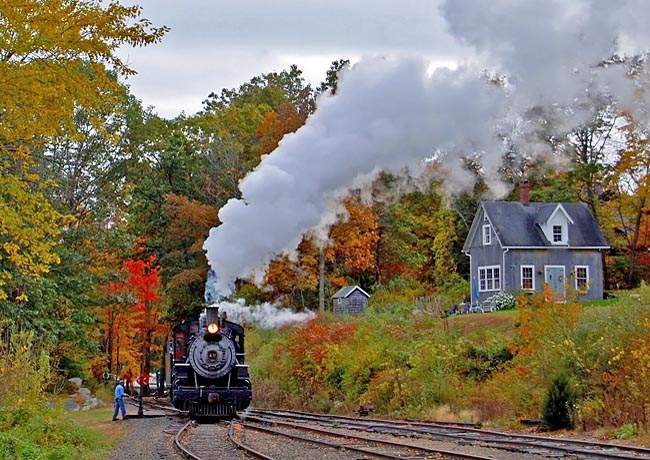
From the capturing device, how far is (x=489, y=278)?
50031mm

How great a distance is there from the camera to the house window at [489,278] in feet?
162

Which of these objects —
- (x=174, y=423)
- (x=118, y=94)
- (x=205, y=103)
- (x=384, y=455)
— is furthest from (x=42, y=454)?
(x=205, y=103)

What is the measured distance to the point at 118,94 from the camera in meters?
17.6

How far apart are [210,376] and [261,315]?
35.4 ft

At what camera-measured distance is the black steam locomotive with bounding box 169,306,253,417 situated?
81.5ft

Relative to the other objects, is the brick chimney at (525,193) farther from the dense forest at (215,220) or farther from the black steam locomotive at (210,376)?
the black steam locomotive at (210,376)

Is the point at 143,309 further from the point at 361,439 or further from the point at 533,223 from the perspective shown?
the point at 361,439

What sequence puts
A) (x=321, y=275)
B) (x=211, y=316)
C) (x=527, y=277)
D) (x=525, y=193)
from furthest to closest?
1. (x=525, y=193)
2. (x=527, y=277)
3. (x=321, y=275)
4. (x=211, y=316)

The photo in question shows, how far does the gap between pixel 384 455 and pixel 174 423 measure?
1253 centimetres

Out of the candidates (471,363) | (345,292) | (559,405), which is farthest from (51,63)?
(345,292)

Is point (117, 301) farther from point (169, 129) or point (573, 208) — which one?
point (573, 208)

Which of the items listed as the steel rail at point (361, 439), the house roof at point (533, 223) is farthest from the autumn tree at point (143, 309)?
the steel rail at point (361, 439)

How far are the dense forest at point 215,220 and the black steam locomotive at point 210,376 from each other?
15.7 ft

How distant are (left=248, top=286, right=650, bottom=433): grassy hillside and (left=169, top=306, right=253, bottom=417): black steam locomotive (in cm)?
549
